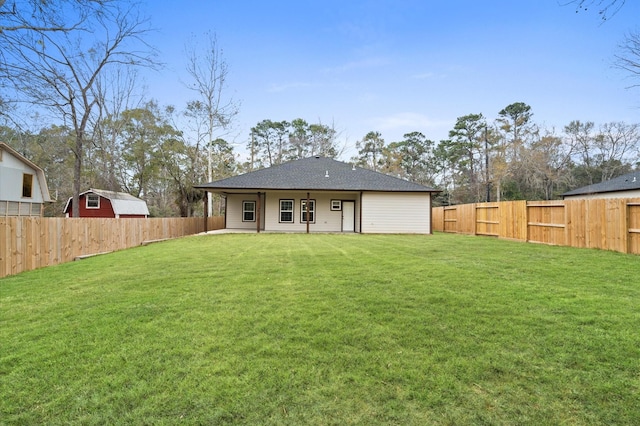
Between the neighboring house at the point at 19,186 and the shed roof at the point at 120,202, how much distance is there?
437cm

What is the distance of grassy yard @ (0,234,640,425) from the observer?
2.07 metres

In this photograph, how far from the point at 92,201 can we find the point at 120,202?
8.93 feet

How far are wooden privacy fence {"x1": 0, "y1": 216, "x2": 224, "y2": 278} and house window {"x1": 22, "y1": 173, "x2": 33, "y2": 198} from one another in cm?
1212

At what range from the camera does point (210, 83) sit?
23438 mm

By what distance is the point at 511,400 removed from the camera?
7.00 feet

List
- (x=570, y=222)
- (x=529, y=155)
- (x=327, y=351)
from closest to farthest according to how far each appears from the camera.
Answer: (x=327, y=351), (x=570, y=222), (x=529, y=155)

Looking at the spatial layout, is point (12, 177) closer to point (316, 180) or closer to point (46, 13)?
point (316, 180)

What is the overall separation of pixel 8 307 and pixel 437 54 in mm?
16251

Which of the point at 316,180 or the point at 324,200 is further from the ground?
the point at 316,180

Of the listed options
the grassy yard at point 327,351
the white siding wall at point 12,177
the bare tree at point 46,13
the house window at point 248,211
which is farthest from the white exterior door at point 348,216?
the white siding wall at point 12,177

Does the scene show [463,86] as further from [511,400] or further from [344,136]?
[511,400]

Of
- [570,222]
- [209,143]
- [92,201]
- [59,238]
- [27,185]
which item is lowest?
[59,238]

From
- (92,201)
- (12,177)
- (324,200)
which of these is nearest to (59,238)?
(324,200)

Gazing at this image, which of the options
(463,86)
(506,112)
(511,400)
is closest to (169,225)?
(511,400)
